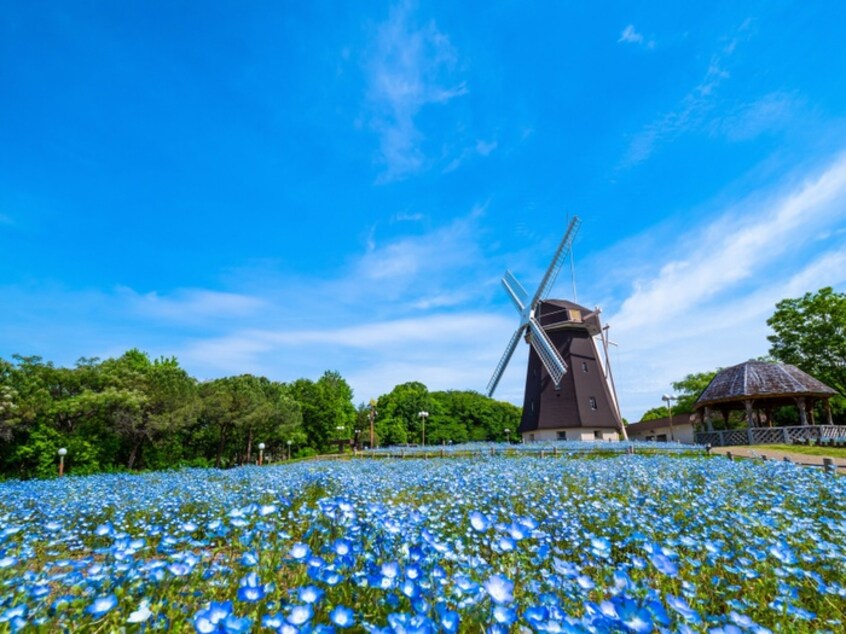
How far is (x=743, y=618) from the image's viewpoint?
8.15 feet

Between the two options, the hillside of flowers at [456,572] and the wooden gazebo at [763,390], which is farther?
the wooden gazebo at [763,390]

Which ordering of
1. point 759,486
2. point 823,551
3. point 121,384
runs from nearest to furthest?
point 823,551 < point 759,486 < point 121,384

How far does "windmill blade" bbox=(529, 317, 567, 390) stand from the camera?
3122 centimetres

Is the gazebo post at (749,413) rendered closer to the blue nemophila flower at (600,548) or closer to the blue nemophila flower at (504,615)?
the blue nemophila flower at (600,548)

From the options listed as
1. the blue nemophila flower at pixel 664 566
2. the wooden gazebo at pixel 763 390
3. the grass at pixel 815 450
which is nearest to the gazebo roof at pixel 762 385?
the wooden gazebo at pixel 763 390

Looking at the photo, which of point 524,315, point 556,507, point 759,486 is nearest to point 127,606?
point 556,507

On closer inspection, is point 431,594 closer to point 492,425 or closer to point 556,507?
point 556,507

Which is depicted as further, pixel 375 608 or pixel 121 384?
pixel 121 384

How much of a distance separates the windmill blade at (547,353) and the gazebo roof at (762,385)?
8565mm

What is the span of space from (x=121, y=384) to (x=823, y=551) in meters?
30.9

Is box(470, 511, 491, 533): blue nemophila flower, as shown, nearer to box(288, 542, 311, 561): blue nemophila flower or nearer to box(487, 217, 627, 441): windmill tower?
box(288, 542, 311, 561): blue nemophila flower

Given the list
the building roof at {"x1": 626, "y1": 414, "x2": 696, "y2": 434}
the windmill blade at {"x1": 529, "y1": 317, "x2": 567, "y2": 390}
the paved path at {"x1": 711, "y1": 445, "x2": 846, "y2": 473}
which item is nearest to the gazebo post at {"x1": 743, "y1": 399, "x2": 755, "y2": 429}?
the paved path at {"x1": 711, "y1": 445, "x2": 846, "y2": 473}

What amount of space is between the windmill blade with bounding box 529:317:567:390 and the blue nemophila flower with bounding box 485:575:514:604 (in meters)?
30.0

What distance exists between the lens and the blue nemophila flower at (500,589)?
90.2 inches
